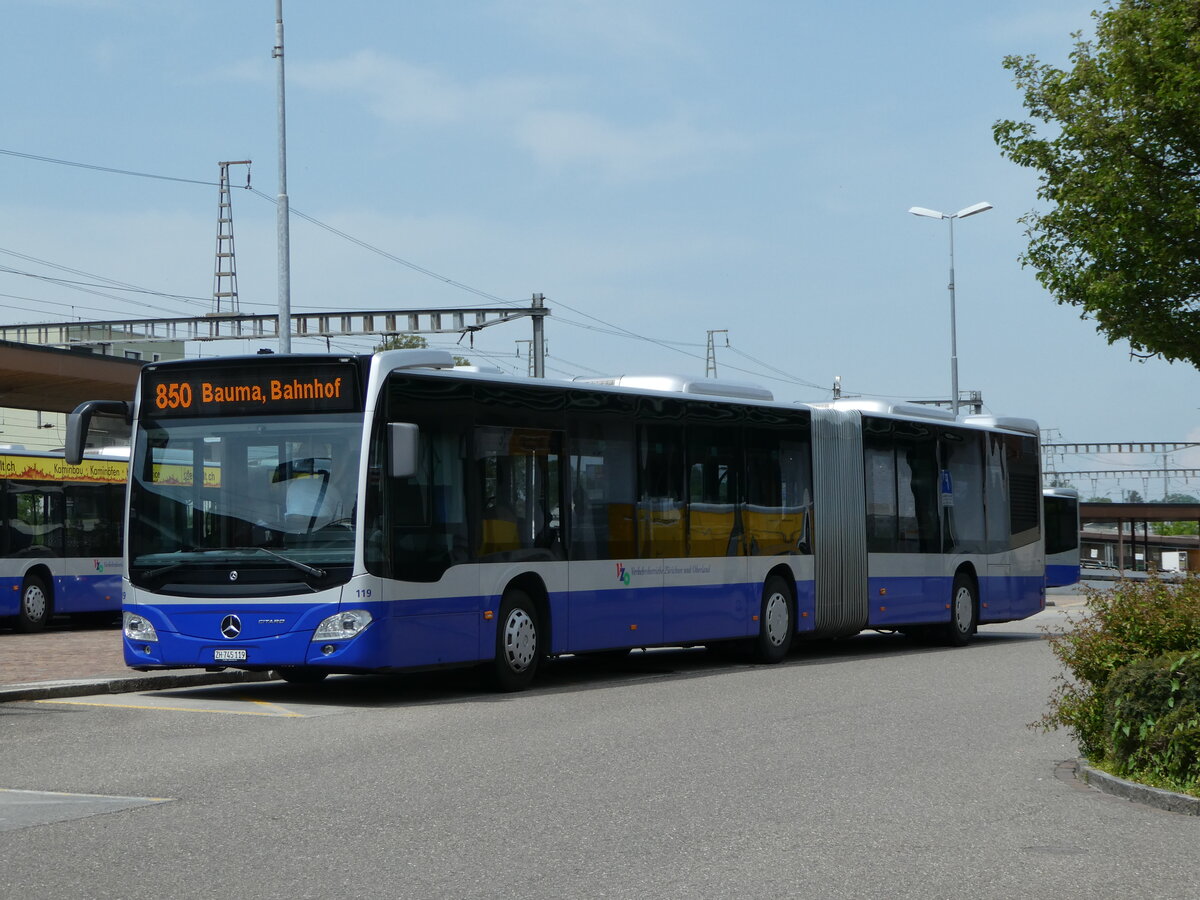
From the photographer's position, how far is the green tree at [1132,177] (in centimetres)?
2514

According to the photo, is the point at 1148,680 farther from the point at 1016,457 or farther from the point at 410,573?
the point at 1016,457

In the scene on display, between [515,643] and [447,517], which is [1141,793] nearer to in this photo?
[447,517]

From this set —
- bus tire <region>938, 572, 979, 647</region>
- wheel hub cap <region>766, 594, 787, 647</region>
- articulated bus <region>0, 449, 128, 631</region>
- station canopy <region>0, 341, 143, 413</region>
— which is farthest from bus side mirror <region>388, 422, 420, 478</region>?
station canopy <region>0, 341, 143, 413</region>

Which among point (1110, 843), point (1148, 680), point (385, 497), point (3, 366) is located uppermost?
point (3, 366)

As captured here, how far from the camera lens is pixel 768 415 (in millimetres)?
19891

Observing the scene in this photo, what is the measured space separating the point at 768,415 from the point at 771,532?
1385 mm

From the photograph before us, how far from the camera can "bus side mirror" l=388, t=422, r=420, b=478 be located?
45.0 feet

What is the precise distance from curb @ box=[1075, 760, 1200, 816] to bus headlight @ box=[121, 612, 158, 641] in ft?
26.5

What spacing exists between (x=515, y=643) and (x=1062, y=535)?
1137 inches

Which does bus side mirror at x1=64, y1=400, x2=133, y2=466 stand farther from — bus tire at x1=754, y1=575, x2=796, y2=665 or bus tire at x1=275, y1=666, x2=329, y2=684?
bus tire at x1=754, y1=575, x2=796, y2=665

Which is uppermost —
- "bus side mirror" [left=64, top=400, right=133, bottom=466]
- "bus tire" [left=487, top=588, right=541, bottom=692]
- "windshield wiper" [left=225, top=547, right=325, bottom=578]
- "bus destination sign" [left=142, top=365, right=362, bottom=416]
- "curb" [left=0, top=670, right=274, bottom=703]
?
"bus destination sign" [left=142, top=365, right=362, bottom=416]

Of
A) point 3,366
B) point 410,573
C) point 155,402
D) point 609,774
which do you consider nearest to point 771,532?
point 410,573

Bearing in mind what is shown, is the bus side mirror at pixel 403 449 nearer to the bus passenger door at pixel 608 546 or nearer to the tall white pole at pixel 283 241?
the bus passenger door at pixel 608 546

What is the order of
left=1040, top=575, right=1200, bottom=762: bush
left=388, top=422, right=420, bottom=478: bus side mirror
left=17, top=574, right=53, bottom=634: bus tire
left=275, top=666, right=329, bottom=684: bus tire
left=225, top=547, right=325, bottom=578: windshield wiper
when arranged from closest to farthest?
left=1040, top=575, right=1200, bottom=762: bush, left=388, top=422, right=420, bottom=478: bus side mirror, left=225, top=547, right=325, bottom=578: windshield wiper, left=275, top=666, right=329, bottom=684: bus tire, left=17, top=574, right=53, bottom=634: bus tire
